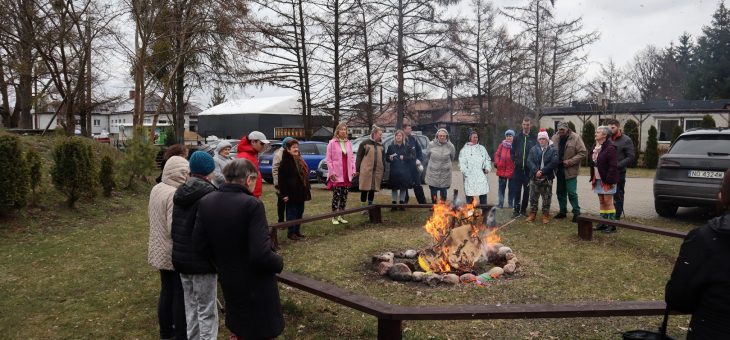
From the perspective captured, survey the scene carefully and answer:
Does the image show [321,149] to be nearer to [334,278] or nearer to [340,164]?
[340,164]

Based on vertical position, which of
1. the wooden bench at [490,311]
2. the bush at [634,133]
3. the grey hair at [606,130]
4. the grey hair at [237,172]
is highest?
the bush at [634,133]

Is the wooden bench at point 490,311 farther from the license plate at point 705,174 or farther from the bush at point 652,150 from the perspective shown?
the bush at point 652,150

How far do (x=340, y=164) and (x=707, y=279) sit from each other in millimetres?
6778

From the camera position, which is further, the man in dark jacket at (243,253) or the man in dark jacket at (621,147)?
the man in dark jacket at (621,147)

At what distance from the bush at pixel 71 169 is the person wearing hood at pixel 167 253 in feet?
23.2

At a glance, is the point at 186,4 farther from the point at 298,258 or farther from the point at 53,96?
the point at 298,258

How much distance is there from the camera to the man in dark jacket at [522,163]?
30.1 feet

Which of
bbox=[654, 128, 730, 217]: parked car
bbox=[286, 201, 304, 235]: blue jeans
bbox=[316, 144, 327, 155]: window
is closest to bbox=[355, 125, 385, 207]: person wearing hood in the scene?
bbox=[286, 201, 304, 235]: blue jeans

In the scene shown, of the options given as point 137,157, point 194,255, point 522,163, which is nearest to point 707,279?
point 194,255

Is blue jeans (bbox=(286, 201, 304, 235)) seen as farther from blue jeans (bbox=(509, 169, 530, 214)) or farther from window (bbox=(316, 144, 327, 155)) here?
window (bbox=(316, 144, 327, 155))

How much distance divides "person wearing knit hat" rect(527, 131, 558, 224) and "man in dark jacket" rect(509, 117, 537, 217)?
0.33 metres

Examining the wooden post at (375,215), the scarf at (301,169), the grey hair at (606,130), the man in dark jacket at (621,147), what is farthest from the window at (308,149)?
the grey hair at (606,130)

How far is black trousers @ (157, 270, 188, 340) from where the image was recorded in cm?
389

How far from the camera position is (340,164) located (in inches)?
340
